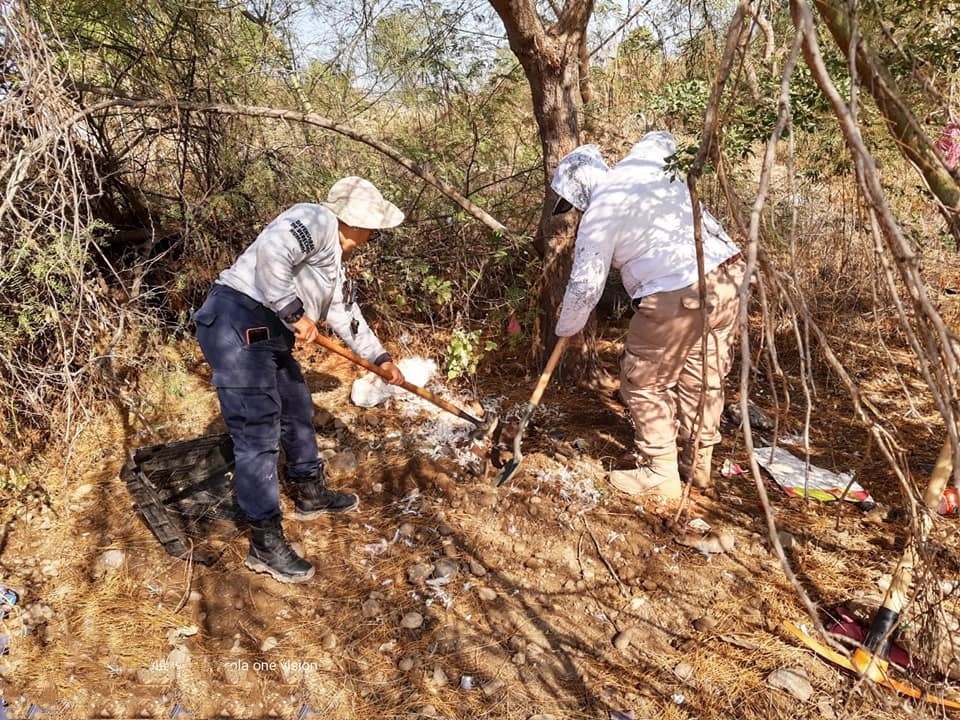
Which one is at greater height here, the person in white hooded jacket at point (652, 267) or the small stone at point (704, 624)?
the person in white hooded jacket at point (652, 267)

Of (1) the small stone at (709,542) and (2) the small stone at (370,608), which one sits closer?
(2) the small stone at (370,608)

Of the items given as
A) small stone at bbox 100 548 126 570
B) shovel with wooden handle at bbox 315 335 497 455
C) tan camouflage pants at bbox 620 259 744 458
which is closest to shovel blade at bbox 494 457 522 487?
shovel with wooden handle at bbox 315 335 497 455

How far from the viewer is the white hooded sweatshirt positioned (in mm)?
2652

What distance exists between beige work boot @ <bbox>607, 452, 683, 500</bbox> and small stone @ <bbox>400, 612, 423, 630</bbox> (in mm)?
1298

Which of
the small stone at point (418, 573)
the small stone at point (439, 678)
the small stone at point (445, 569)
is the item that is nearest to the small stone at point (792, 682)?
the small stone at point (439, 678)

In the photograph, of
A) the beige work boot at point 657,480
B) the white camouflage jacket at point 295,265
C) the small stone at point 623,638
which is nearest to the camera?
the small stone at point 623,638

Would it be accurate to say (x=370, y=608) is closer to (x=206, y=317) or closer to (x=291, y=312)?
(x=291, y=312)

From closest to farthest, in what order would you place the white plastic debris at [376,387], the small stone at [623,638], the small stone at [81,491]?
the small stone at [623,638]
the small stone at [81,491]
the white plastic debris at [376,387]

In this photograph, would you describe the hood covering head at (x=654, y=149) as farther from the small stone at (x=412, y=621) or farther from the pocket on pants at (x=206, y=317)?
the small stone at (x=412, y=621)

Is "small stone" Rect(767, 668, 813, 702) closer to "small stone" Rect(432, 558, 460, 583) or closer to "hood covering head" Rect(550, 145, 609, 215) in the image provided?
"small stone" Rect(432, 558, 460, 583)

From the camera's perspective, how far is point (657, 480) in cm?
319

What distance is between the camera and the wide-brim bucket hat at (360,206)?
8.87 ft

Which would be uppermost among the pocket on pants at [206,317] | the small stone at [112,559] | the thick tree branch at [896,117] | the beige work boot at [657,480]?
the thick tree branch at [896,117]

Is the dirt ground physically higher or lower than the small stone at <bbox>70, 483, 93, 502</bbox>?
higher
